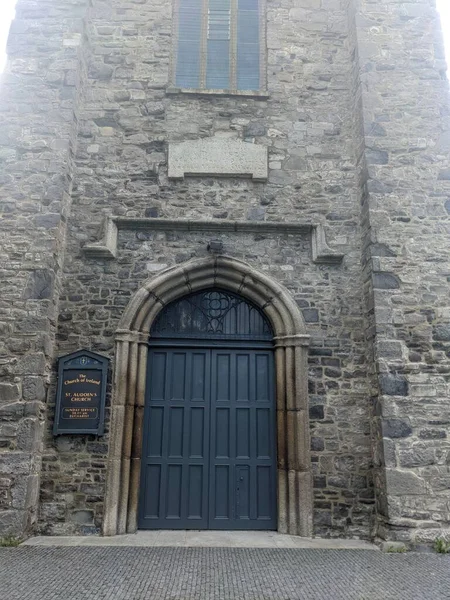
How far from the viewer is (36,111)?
6547 millimetres

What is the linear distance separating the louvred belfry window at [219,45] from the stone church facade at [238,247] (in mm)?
39

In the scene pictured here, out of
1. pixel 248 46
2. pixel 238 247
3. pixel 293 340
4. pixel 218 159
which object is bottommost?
pixel 293 340

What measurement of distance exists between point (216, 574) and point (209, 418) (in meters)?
2.08

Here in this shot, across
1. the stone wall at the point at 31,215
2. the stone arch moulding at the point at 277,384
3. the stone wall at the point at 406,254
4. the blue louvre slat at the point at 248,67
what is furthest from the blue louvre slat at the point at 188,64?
the stone arch moulding at the point at 277,384

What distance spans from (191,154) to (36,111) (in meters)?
2.27

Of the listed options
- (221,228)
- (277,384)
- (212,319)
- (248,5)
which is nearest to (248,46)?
(248,5)

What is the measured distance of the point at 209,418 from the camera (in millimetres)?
6016

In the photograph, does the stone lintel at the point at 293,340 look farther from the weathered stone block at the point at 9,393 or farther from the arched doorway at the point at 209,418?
the weathered stone block at the point at 9,393

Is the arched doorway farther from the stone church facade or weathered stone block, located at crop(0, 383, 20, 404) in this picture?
weathered stone block, located at crop(0, 383, 20, 404)

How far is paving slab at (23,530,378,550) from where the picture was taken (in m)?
5.07

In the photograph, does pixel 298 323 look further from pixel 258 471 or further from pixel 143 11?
pixel 143 11

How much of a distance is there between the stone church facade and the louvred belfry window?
39 millimetres

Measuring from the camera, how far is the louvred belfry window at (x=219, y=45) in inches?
292

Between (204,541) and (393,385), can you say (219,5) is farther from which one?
(204,541)
